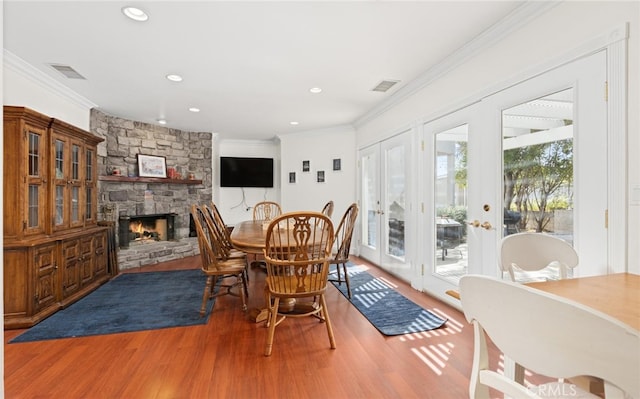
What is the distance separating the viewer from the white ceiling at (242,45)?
2.07 meters

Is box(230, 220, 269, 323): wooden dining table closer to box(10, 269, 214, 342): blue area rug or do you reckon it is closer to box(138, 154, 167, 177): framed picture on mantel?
box(10, 269, 214, 342): blue area rug

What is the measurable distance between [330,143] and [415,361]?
4.37m

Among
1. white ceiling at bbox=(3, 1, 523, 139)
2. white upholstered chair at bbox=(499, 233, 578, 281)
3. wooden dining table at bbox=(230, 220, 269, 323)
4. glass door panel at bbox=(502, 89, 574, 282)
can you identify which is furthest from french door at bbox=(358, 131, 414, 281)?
white upholstered chair at bbox=(499, 233, 578, 281)

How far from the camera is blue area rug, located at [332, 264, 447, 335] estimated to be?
2514mm

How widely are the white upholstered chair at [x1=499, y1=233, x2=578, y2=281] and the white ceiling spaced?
5.41 ft

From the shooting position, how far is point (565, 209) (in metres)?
1.91

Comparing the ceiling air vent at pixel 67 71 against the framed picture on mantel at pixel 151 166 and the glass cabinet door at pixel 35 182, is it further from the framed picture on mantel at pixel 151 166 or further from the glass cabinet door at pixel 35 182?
the framed picture on mantel at pixel 151 166

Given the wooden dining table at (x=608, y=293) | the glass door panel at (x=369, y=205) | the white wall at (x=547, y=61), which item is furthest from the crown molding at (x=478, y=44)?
the wooden dining table at (x=608, y=293)

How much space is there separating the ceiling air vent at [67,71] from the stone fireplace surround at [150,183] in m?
1.21

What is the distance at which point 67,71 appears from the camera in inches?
120

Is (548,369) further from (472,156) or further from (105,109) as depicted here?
(105,109)

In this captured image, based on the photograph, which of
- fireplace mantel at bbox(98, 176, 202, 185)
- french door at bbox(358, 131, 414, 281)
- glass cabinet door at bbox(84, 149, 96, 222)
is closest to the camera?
glass cabinet door at bbox(84, 149, 96, 222)

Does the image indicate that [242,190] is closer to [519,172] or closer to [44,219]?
[44,219]

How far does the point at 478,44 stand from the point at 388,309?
255 cm
